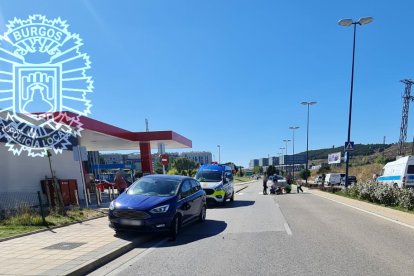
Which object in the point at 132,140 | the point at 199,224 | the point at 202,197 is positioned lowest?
the point at 199,224

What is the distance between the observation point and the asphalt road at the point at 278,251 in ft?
22.9

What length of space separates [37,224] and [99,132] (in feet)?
44.4

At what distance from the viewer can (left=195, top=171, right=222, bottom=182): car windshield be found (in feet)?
70.9

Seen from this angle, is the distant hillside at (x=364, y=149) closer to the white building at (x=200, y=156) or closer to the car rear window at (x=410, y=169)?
the white building at (x=200, y=156)

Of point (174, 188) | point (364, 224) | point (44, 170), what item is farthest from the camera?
point (44, 170)

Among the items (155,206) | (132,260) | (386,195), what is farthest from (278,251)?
(386,195)

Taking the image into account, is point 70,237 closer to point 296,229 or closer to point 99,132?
point 296,229

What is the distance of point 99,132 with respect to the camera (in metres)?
25.3

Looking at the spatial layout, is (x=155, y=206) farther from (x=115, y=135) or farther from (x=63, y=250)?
A: (x=115, y=135)

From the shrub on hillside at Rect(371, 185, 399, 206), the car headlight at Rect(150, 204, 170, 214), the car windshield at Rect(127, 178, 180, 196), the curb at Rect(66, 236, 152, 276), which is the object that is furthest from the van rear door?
the curb at Rect(66, 236, 152, 276)

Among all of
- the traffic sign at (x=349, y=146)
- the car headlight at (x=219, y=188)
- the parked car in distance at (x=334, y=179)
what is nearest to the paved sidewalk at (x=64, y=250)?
the car headlight at (x=219, y=188)

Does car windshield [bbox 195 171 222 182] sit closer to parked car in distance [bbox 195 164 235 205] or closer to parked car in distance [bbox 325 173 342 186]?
parked car in distance [bbox 195 164 235 205]

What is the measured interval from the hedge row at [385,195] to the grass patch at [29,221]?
12592 mm

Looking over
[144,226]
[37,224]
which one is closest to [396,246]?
[144,226]
